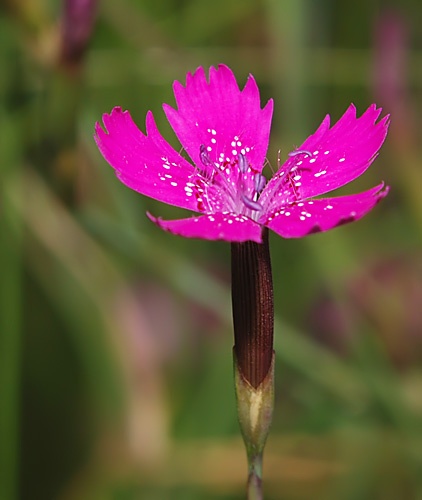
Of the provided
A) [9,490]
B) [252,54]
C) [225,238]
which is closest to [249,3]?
[252,54]

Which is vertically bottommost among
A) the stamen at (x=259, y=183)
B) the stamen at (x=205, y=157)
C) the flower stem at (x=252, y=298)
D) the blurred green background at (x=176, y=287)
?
the blurred green background at (x=176, y=287)

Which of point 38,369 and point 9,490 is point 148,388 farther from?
point 9,490

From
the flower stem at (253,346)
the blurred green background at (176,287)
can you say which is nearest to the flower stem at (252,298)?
the flower stem at (253,346)

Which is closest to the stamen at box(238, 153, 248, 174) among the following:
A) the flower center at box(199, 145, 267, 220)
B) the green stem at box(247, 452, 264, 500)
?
the flower center at box(199, 145, 267, 220)

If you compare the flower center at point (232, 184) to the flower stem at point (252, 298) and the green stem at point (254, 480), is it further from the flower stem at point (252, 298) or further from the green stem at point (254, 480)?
the green stem at point (254, 480)

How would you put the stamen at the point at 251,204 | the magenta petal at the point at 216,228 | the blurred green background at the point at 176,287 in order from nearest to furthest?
the magenta petal at the point at 216,228 → the stamen at the point at 251,204 → the blurred green background at the point at 176,287

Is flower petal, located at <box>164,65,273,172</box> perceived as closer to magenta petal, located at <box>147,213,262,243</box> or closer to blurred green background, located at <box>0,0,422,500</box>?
magenta petal, located at <box>147,213,262,243</box>

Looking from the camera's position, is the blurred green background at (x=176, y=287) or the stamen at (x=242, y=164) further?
the blurred green background at (x=176, y=287)
